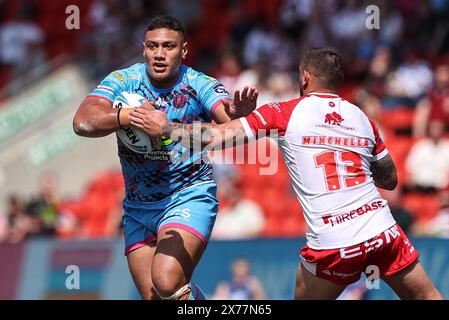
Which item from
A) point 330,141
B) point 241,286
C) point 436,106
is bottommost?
point 241,286

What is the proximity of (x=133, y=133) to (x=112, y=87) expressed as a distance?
1.34 feet

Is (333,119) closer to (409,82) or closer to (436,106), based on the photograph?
(436,106)

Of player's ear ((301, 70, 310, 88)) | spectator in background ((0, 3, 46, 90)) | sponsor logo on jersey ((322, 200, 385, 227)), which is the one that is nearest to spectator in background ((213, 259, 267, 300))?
sponsor logo on jersey ((322, 200, 385, 227))

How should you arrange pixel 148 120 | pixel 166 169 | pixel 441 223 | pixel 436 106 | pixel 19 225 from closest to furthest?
pixel 148 120
pixel 166 169
pixel 441 223
pixel 436 106
pixel 19 225

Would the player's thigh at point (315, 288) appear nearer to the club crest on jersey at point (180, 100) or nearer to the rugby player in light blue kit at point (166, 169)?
the rugby player in light blue kit at point (166, 169)

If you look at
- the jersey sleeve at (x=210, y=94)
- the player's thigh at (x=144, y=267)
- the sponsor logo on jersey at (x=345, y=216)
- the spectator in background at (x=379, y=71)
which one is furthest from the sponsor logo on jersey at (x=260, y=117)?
the spectator in background at (x=379, y=71)

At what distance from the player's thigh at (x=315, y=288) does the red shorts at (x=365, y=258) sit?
5 cm

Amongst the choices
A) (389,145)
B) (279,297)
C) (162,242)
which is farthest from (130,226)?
(389,145)

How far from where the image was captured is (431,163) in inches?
563

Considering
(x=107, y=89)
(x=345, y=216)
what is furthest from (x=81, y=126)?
(x=345, y=216)

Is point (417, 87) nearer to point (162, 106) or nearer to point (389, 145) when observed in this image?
point (389, 145)

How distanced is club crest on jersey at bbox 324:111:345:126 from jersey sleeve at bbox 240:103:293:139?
28 centimetres

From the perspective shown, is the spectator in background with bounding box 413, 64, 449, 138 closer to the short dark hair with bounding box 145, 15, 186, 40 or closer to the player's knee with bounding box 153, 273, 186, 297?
the short dark hair with bounding box 145, 15, 186, 40
